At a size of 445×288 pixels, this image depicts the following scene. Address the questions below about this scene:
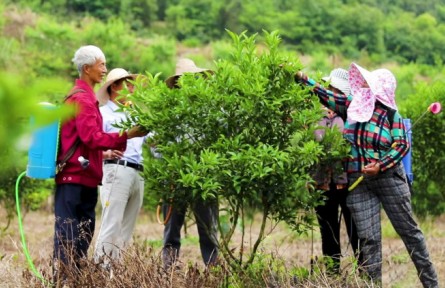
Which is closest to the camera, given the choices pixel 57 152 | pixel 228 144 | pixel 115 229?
pixel 228 144

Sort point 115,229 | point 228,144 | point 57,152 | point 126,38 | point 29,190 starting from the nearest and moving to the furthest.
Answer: point 228,144, point 57,152, point 115,229, point 29,190, point 126,38

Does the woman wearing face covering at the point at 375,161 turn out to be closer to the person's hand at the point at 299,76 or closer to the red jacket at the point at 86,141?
the person's hand at the point at 299,76

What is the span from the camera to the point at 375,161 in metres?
4.76

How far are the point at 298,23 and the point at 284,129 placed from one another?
4254 cm

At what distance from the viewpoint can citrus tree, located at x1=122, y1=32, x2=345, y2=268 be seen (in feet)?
14.0

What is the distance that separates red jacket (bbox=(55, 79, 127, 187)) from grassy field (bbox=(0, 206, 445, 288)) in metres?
0.53

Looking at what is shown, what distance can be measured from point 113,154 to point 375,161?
1795mm

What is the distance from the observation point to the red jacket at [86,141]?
4.58 m

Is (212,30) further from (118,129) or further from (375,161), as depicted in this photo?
(375,161)

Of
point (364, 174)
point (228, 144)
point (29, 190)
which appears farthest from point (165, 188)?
point (29, 190)

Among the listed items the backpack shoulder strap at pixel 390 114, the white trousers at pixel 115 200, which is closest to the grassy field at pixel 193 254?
the white trousers at pixel 115 200

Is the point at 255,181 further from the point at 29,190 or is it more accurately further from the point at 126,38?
the point at 126,38

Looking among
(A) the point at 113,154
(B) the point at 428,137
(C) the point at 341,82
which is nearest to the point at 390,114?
(C) the point at 341,82

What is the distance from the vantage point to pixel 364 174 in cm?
481
